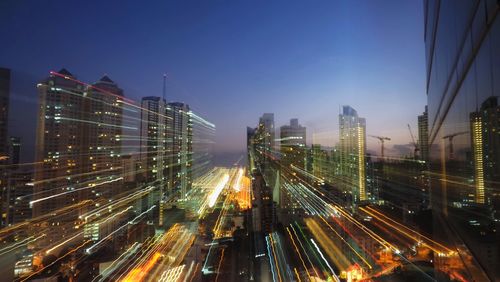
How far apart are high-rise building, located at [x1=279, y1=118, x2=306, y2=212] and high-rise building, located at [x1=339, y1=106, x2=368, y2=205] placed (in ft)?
5.88

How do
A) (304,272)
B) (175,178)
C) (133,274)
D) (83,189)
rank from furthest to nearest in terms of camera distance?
1. (175,178)
2. (83,189)
3. (304,272)
4. (133,274)

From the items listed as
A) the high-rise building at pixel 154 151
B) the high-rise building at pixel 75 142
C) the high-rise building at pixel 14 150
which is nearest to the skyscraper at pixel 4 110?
the high-rise building at pixel 14 150

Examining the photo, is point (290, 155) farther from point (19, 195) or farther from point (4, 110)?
point (4, 110)

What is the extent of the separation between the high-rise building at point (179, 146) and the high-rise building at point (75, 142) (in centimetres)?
490

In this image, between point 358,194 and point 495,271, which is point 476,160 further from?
point 358,194

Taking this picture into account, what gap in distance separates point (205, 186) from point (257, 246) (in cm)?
1404

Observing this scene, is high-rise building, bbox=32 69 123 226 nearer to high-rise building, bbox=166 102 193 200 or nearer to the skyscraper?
the skyscraper

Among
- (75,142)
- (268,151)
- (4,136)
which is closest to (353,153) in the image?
(268,151)

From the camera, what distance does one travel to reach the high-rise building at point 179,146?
16562 millimetres

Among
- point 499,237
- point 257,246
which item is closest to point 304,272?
point 257,246

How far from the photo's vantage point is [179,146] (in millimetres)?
17672

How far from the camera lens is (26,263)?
8.07 meters

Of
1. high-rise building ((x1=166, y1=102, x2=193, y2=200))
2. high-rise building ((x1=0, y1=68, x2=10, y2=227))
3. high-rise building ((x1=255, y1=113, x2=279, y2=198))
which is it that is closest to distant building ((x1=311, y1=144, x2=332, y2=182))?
high-rise building ((x1=255, y1=113, x2=279, y2=198))

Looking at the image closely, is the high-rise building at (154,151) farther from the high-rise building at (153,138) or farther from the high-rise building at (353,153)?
the high-rise building at (353,153)
